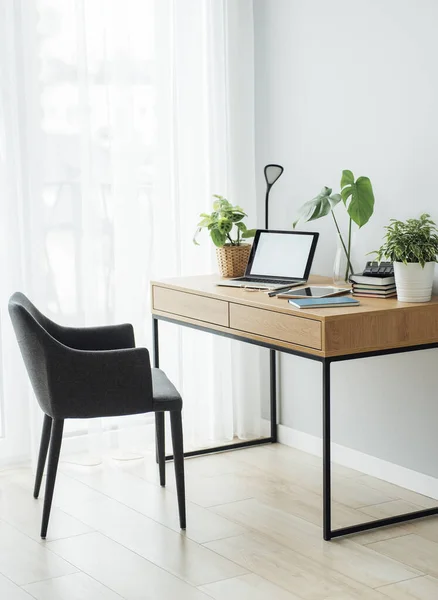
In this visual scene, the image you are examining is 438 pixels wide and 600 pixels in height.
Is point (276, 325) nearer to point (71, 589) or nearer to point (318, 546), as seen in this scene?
point (318, 546)

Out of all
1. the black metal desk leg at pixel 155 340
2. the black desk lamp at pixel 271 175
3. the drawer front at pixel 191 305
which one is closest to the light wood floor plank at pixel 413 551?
the drawer front at pixel 191 305

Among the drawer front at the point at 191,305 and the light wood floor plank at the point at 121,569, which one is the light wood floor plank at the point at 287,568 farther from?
the drawer front at the point at 191,305

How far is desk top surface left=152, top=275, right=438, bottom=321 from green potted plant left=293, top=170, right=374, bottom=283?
13 centimetres

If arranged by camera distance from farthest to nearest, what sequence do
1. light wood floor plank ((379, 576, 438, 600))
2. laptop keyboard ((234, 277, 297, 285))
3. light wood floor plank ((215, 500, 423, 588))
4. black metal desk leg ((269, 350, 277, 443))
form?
1. black metal desk leg ((269, 350, 277, 443))
2. laptop keyboard ((234, 277, 297, 285))
3. light wood floor plank ((215, 500, 423, 588))
4. light wood floor plank ((379, 576, 438, 600))

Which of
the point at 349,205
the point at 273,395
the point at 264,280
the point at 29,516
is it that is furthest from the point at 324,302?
the point at 29,516

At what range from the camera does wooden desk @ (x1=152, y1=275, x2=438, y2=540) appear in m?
2.87

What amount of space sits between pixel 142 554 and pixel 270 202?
1.79m

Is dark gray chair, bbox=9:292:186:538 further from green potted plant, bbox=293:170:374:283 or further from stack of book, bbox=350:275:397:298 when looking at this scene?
green potted plant, bbox=293:170:374:283

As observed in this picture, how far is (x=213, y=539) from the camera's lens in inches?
117

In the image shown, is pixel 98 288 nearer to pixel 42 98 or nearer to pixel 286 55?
pixel 42 98

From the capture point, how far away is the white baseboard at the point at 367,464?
3.35 metres

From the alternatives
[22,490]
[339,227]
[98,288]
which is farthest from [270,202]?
[22,490]

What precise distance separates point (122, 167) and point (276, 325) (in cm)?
122

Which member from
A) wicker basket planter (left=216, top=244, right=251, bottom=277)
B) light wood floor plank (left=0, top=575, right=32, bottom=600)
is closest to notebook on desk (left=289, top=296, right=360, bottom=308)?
wicker basket planter (left=216, top=244, right=251, bottom=277)
